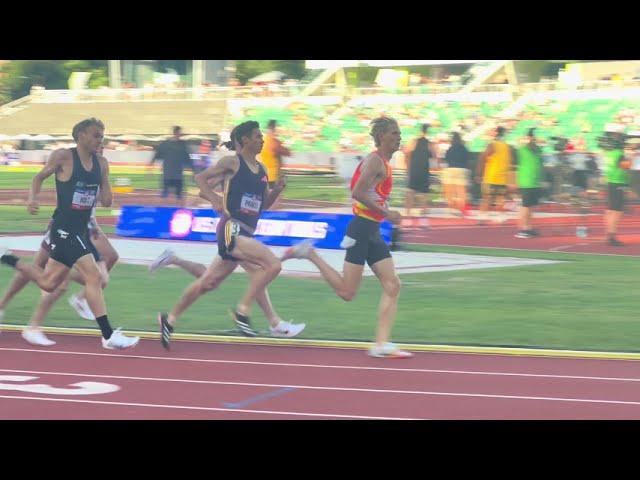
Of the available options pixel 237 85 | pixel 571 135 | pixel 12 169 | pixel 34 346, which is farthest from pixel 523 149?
pixel 237 85

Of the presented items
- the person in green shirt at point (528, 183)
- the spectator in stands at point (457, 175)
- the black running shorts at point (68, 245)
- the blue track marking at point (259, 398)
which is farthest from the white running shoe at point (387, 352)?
the spectator in stands at point (457, 175)

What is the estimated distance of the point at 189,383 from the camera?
299 inches

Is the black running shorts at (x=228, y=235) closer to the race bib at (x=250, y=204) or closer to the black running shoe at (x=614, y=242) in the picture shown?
the race bib at (x=250, y=204)

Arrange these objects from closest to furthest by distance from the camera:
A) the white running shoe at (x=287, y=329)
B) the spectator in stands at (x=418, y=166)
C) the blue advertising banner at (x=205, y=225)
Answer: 1. the white running shoe at (x=287, y=329)
2. the blue advertising banner at (x=205, y=225)
3. the spectator in stands at (x=418, y=166)

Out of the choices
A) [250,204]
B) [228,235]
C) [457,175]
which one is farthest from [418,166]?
[228,235]

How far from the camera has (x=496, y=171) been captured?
2162 cm

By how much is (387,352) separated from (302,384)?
1.14 metres

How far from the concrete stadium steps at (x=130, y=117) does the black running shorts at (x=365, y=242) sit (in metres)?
32.2

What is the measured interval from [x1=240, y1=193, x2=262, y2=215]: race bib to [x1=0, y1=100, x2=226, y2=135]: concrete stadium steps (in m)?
31.5

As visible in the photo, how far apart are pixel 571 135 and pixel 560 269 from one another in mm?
20680

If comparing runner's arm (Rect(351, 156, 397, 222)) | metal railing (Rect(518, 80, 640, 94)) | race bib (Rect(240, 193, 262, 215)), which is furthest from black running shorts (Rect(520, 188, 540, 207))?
metal railing (Rect(518, 80, 640, 94))

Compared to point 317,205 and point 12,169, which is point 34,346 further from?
point 12,169

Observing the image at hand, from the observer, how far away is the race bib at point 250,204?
9000 mm

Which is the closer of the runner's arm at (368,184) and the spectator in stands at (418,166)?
the runner's arm at (368,184)
